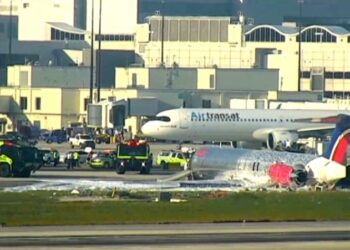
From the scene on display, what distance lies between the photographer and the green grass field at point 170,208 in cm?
6406

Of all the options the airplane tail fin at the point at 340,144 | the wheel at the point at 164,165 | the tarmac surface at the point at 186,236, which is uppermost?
the airplane tail fin at the point at 340,144

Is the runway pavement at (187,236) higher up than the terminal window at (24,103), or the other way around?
the terminal window at (24,103)

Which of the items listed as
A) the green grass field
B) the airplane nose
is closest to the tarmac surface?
the green grass field

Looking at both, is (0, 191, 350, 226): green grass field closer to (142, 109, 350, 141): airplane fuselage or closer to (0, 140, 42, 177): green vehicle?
(0, 140, 42, 177): green vehicle

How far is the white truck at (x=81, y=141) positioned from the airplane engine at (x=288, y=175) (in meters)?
46.2

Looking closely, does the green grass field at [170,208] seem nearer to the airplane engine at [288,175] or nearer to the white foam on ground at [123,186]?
the white foam on ground at [123,186]

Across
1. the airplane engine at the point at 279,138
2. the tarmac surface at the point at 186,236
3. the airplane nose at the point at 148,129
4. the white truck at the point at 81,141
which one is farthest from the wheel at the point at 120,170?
the tarmac surface at the point at 186,236

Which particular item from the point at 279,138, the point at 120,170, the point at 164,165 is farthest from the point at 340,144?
the point at 279,138

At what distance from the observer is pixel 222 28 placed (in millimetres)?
183500

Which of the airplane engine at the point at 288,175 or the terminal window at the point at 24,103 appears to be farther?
the terminal window at the point at 24,103

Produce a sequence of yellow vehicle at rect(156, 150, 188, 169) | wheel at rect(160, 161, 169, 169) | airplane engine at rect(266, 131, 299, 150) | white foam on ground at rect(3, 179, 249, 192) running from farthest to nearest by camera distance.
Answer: airplane engine at rect(266, 131, 299, 150) → yellow vehicle at rect(156, 150, 188, 169) → wheel at rect(160, 161, 169, 169) → white foam on ground at rect(3, 179, 249, 192)

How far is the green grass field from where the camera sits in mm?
64062

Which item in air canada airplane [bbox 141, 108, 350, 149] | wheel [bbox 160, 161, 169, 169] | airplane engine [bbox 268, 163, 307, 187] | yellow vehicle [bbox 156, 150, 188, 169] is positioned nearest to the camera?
airplane engine [bbox 268, 163, 307, 187]

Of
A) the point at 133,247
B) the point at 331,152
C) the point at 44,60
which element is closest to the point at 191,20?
the point at 44,60
